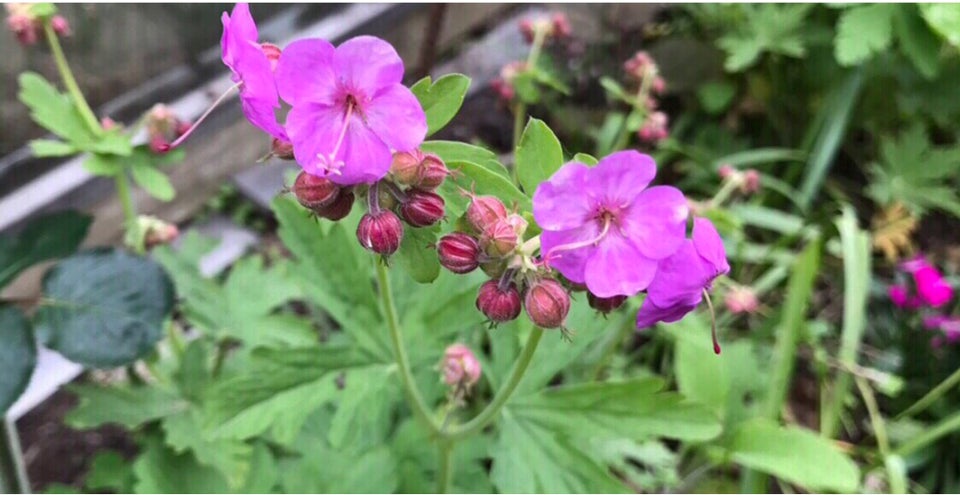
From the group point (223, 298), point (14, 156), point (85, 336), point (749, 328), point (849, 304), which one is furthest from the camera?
point (749, 328)

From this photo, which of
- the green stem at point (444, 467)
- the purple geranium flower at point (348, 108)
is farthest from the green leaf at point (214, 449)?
the purple geranium flower at point (348, 108)

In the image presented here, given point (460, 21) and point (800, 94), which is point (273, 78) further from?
point (800, 94)

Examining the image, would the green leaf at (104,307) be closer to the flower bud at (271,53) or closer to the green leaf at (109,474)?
the green leaf at (109,474)

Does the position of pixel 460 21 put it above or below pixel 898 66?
above

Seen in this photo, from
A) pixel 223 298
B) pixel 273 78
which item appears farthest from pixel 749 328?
pixel 273 78

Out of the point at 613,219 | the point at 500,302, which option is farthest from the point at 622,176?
the point at 500,302

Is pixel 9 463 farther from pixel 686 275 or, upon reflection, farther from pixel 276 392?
pixel 686 275

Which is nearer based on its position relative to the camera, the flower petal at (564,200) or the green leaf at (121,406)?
the flower petal at (564,200)
